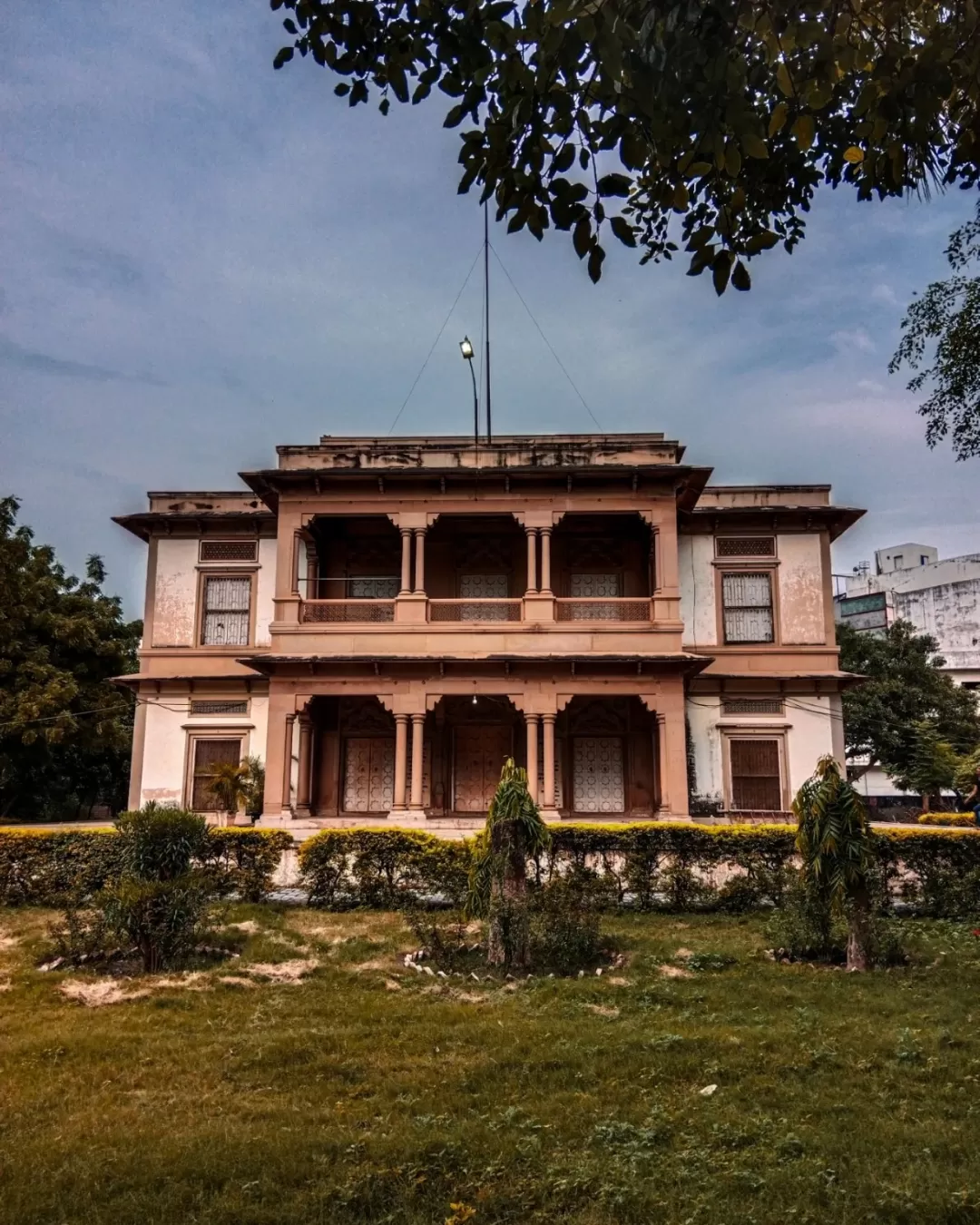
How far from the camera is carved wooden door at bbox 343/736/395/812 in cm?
1923

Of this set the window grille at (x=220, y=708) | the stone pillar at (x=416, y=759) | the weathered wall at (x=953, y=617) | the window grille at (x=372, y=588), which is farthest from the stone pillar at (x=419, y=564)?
the weathered wall at (x=953, y=617)

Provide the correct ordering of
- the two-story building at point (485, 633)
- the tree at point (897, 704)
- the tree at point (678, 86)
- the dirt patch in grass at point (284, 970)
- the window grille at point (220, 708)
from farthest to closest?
the tree at point (897, 704) < the window grille at point (220, 708) < the two-story building at point (485, 633) < the dirt patch in grass at point (284, 970) < the tree at point (678, 86)

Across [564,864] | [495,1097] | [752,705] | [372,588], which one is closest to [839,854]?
[564,864]

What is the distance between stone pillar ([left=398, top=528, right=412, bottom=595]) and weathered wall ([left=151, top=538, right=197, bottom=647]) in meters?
4.68

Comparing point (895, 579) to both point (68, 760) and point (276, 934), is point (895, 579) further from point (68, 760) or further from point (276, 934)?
point (276, 934)

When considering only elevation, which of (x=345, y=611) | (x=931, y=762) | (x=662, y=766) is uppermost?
(x=345, y=611)

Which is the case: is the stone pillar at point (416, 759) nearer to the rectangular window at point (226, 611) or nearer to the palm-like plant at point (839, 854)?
the rectangular window at point (226, 611)

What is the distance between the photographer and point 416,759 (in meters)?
17.3

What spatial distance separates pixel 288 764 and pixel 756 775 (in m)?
8.99

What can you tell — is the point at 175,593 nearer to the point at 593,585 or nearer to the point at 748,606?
the point at 593,585

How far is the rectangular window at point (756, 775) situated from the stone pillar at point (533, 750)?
13.2 ft

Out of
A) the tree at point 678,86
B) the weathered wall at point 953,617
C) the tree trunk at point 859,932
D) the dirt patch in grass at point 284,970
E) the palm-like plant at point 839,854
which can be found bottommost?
the dirt patch in grass at point 284,970

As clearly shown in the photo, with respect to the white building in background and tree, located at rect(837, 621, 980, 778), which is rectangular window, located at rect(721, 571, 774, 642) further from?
the white building in background

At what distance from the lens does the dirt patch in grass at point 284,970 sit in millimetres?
7973
